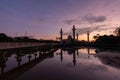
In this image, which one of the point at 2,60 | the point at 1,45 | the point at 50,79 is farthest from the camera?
the point at 2,60

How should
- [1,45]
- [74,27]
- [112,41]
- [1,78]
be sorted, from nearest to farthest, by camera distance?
[1,78] → [1,45] → [112,41] → [74,27]

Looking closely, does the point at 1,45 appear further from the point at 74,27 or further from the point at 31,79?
the point at 74,27

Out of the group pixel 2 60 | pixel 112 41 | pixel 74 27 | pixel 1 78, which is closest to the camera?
pixel 1 78

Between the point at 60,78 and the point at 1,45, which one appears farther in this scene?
the point at 1,45

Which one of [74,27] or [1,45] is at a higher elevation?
[74,27]

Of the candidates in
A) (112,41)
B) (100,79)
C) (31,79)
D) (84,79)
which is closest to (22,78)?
(31,79)

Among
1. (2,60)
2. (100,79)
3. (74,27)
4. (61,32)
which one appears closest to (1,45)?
(2,60)

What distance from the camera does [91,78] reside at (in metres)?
21.7

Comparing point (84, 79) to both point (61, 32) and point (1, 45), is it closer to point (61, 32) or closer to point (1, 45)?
point (1, 45)

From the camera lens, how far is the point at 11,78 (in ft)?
65.9

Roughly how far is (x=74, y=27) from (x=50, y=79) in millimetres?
149663

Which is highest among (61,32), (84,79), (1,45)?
(61,32)

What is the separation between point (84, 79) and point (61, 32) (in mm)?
162710

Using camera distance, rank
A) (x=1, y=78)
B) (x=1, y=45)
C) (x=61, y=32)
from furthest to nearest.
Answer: (x=61, y=32), (x=1, y=45), (x=1, y=78)
